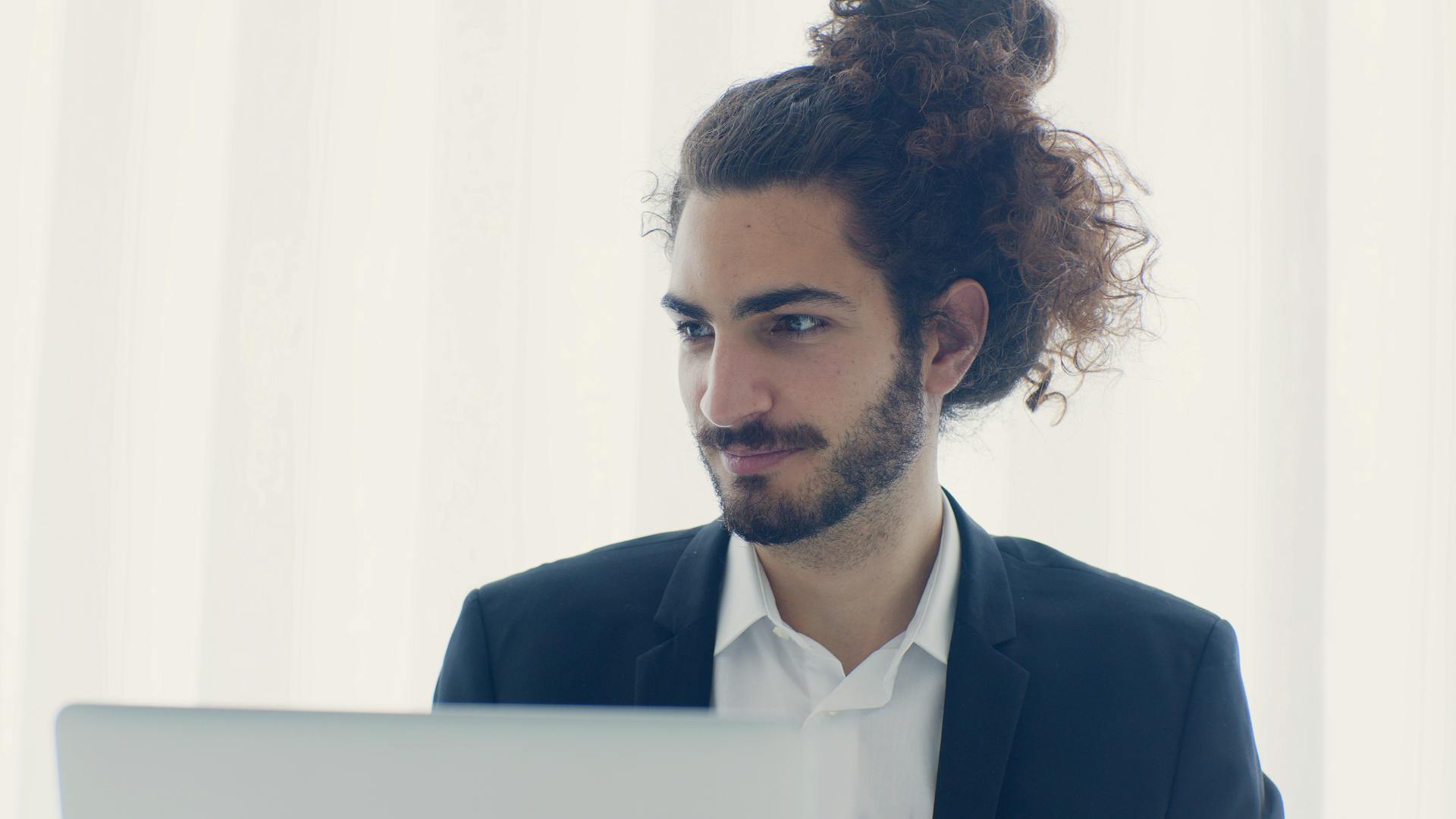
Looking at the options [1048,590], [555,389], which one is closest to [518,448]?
[555,389]

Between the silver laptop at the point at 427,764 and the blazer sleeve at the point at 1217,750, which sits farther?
the blazer sleeve at the point at 1217,750

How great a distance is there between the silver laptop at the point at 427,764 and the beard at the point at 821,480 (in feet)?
2.04

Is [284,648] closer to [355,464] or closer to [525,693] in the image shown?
[355,464]

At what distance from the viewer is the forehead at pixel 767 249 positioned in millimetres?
1129

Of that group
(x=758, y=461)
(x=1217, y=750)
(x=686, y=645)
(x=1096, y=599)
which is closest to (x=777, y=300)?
(x=758, y=461)

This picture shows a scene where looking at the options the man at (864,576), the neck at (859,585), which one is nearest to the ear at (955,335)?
the man at (864,576)

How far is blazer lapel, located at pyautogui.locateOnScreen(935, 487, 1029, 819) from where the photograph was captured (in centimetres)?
110

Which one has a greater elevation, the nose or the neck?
the nose

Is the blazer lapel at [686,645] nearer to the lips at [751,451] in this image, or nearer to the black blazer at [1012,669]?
the black blazer at [1012,669]

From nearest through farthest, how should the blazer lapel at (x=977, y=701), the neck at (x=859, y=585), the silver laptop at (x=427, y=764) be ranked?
the silver laptop at (x=427, y=764) → the blazer lapel at (x=977, y=701) → the neck at (x=859, y=585)

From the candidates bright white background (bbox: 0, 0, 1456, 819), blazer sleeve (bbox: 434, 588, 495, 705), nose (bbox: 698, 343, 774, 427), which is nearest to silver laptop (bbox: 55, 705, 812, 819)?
nose (bbox: 698, 343, 774, 427)

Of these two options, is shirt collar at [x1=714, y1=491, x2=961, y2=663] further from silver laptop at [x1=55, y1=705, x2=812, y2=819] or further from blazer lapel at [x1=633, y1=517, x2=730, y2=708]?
silver laptop at [x1=55, y1=705, x2=812, y2=819]

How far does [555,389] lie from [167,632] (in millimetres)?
742

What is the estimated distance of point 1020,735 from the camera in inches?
45.1
